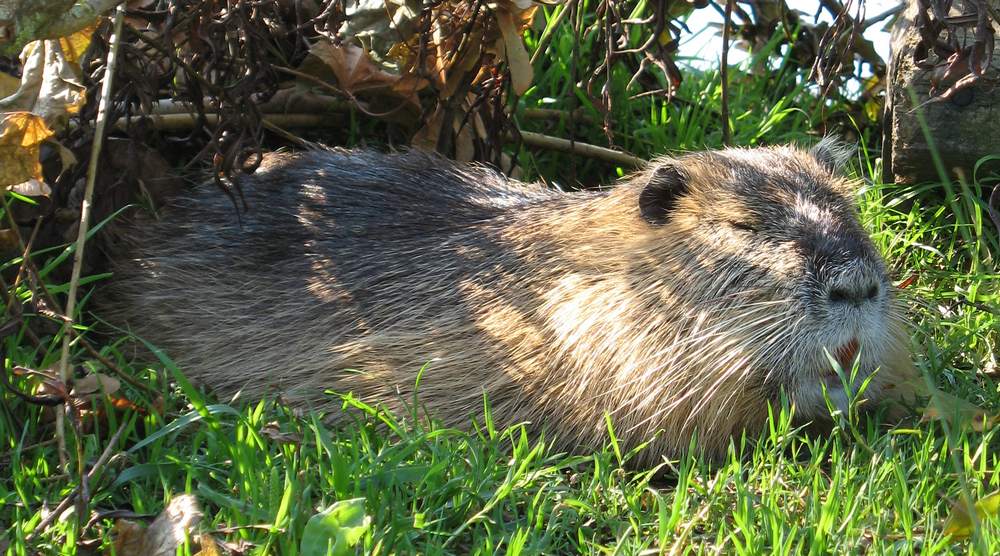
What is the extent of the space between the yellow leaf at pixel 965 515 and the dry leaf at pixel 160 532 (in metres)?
1.60

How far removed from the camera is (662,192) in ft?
11.3

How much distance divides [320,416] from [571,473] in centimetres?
69

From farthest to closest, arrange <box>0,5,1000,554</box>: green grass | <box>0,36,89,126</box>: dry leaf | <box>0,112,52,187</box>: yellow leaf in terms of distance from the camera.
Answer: <box>0,36,89,126</box>: dry leaf → <box>0,112,52,187</box>: yellow leaf → <box>0,5,1000,554</box>: green grass

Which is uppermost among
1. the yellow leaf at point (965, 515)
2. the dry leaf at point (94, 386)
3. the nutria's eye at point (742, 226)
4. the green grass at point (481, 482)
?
the nutria's eye at point (742, 226)

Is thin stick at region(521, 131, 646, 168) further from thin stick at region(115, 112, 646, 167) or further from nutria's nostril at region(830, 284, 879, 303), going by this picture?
nutria's nostril at region(830, 284, 879, 303)

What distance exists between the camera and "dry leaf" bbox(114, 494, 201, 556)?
2.48 metres

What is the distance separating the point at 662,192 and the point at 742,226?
0.28m

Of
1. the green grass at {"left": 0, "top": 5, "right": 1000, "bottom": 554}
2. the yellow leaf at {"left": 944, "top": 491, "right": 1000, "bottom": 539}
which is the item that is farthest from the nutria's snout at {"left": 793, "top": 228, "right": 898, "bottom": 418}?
the yellow leaf at {"left": 944, "top": 491, "right": 1000, "bottom": 539}

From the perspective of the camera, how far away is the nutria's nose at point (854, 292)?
9.96 feet

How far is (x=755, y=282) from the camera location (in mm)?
3139

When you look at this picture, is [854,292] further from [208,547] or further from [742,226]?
[208,547]

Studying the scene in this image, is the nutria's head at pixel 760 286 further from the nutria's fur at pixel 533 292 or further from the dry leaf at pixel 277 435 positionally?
the dry leaf at pixel 277 435

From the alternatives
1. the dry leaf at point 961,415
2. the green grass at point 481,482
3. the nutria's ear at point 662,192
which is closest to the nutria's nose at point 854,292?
the green grass at point 481,482

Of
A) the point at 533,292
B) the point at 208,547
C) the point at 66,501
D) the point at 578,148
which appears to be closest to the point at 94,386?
the point at 66,501
